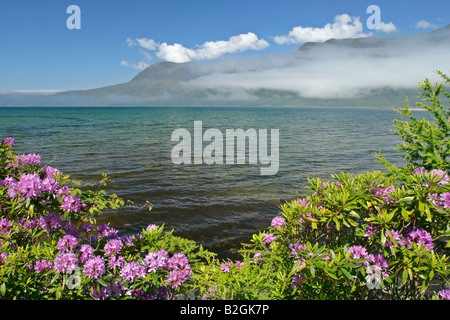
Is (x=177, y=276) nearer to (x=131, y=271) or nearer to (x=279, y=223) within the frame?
(x=131, y=271)

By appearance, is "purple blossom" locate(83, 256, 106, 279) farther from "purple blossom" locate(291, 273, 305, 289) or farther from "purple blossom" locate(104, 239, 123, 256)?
"purple blossom" locate(291, 273, 305, 289)

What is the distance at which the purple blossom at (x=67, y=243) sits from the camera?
2953 mm

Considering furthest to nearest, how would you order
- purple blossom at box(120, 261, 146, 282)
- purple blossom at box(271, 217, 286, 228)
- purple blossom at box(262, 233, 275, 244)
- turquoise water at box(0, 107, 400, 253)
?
1. turquoise water at box(0, 107, 400, 253)
2. purple blossom at box(262, 233, 275, 244)
3. purple blossom at box(271, 217, 286, 228)
4. purple blossom at box(120, 261, 146, 282)

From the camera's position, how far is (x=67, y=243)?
3.02m

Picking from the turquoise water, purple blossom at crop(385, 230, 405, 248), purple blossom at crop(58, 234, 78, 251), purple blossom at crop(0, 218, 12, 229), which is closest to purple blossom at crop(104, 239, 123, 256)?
purple blossom at crop(58, 234, 78, 251)

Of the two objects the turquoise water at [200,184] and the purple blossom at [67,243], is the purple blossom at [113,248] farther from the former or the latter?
the turquoise water at [200,184]

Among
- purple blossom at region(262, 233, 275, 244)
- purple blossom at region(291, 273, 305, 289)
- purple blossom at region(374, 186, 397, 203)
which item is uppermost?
purple blossom at region(374, 186, 397, 203)

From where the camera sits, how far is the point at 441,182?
3057mm

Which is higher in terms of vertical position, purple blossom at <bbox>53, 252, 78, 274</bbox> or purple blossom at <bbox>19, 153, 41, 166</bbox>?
purple blossom at <bbox>19, 153, 41, 166</bbox>

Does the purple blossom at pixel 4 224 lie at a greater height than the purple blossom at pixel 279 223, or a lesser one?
greater

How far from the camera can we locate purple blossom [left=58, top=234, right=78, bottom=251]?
9.69ft

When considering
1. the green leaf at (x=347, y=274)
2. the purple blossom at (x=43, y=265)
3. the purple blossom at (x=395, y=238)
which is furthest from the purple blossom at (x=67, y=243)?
the purple blossom at (x=395, y=238)
